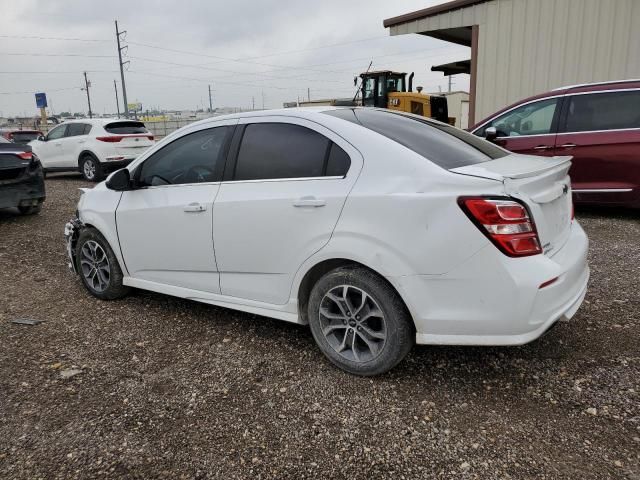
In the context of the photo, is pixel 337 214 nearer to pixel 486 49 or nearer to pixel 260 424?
pixel 260 424

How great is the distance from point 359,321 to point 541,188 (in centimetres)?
121

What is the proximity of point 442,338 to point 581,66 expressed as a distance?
10.3 m

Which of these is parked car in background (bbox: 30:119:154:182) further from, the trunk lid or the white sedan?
the trunk lid

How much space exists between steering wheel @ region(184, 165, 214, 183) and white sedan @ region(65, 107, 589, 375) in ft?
0.05

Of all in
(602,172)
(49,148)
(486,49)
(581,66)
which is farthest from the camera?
(49,148)

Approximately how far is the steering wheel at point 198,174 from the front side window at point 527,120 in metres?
4.95

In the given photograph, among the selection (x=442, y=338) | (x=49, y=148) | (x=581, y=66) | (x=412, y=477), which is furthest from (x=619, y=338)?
(x=49, y=148)

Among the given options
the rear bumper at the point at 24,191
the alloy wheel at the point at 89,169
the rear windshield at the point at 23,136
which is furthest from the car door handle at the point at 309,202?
the rear windshield at the point at 23,136

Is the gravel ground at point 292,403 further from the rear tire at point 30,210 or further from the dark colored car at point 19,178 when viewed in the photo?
the rear tire at point 30,210

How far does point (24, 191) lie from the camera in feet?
23.9

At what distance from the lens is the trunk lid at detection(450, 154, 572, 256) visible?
98.7 inches

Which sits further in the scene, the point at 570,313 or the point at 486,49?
the point at 486,49

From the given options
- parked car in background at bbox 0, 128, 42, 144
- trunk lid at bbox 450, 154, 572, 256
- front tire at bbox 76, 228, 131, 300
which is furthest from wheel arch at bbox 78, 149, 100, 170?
trunk lid at bbox 450, 154, 572, 256

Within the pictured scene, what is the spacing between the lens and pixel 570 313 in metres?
2.67
